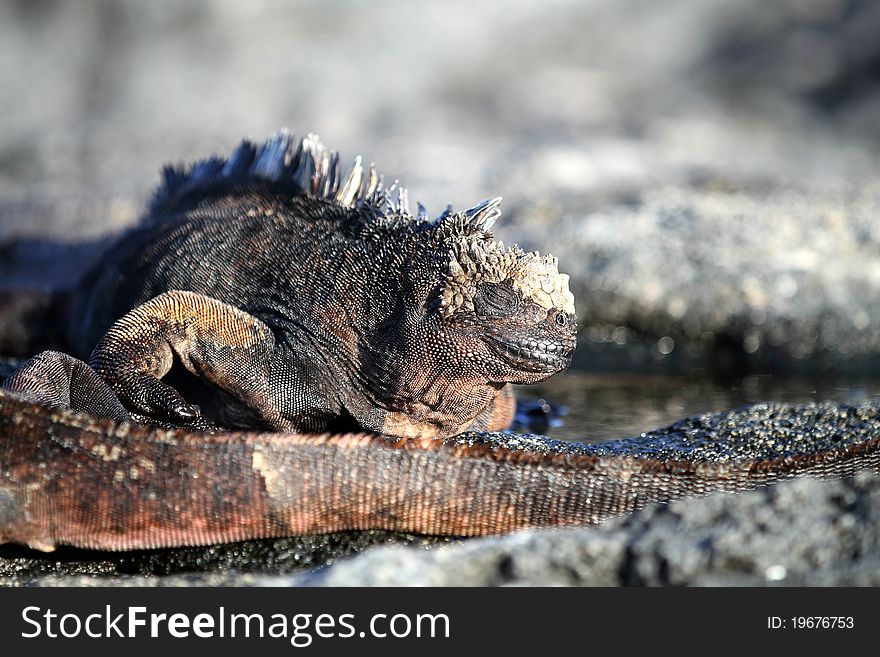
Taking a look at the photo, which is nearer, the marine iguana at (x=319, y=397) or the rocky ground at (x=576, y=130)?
the marine iguana at (x=319, y=397)

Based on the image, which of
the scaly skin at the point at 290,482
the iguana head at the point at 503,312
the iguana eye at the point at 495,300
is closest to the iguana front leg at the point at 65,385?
the scaly skin at the point at 290,482

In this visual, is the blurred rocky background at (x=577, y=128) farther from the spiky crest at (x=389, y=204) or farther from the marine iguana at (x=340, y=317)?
the marine iguana at (x=340, y=317)

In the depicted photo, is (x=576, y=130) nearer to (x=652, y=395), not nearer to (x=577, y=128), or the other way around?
(x=577, y=128)

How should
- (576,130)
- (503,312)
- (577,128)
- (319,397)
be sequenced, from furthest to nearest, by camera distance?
(577,128)
(576,130)
(319,397)
(503,312)

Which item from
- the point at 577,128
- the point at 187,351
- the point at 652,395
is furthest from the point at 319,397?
the point at 577,128

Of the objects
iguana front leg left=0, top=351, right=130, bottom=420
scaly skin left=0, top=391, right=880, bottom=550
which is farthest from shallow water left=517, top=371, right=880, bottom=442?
iguana front leg left=0, top=351, right=130, bottom=420
